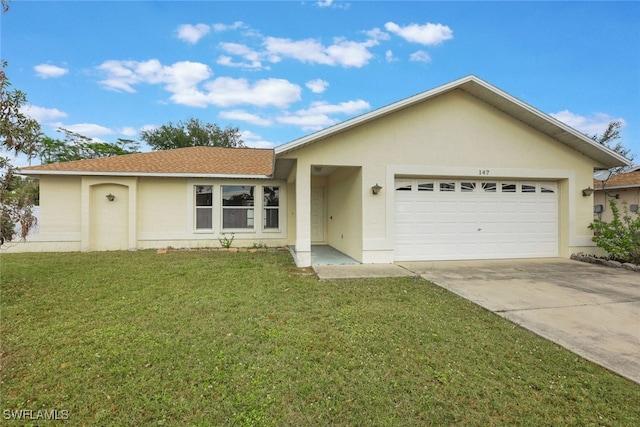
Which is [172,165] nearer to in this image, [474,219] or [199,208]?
[199,208]

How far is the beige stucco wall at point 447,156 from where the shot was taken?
8.23 metres

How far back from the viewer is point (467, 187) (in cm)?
A: 913

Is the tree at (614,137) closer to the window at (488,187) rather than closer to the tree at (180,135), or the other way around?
the window at (488,187)

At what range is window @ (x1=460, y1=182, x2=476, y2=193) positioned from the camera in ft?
29.9

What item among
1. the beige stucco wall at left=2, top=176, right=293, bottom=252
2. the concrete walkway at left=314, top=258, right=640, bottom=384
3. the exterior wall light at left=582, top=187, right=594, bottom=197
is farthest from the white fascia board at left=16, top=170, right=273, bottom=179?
the exterior wall light at left=582, top=187, right=594, bottom=197

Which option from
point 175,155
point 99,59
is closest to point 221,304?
point 175,155

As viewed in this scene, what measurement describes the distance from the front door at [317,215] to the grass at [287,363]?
7.10m

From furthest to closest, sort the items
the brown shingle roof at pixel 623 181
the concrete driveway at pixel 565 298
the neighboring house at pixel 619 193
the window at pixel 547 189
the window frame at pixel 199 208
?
the neighboring house at pixel 619 193, the brown shingle roof at pixel 623 181, the window frame at pixel 199 208, the window at pixel 547 189, the concrete driveway at pixel 565 298

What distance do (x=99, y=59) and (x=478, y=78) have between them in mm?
15769

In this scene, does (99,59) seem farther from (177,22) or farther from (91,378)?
(91,378)

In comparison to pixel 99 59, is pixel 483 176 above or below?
below

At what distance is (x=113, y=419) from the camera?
2.30 metres

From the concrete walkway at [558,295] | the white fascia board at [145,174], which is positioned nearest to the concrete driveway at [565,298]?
the concrete walkway at [558,295]

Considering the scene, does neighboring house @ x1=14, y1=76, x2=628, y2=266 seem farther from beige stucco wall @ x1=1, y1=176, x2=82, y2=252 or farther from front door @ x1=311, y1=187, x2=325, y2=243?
front door @ x1=311, y1=187, x2=325, y2=243
